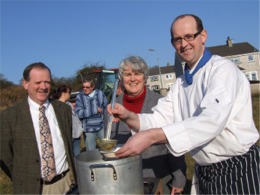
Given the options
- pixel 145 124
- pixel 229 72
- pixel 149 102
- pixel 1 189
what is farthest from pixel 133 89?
pixel 1 189

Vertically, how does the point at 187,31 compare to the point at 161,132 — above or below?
above

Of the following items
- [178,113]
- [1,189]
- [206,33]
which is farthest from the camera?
[1,189]

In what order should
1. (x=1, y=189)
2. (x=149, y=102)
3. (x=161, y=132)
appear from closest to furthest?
(x=161, y=132), (x=149, y=102), (x=1, y=189)

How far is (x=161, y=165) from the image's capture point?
2.77 m

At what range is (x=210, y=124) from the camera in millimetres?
1640

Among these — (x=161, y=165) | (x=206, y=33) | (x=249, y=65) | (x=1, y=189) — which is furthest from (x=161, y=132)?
(x=249, y=65)

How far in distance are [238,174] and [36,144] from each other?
183 cm

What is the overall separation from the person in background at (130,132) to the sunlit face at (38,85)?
0.72 m

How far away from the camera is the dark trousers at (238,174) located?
6.15ft

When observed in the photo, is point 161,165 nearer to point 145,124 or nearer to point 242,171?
point 145,124

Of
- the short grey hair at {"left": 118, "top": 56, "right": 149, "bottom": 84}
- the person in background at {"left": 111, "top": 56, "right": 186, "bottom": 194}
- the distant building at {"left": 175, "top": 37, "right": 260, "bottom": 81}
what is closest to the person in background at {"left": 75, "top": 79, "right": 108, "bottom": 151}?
the person in background at {"left": 111, "top": 56, "right": 186, "bottom": 194}

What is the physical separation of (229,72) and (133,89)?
4.13ft

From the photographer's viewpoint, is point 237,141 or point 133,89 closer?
point 237,141

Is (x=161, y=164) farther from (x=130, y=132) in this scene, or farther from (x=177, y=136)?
(x=177, y=136)
